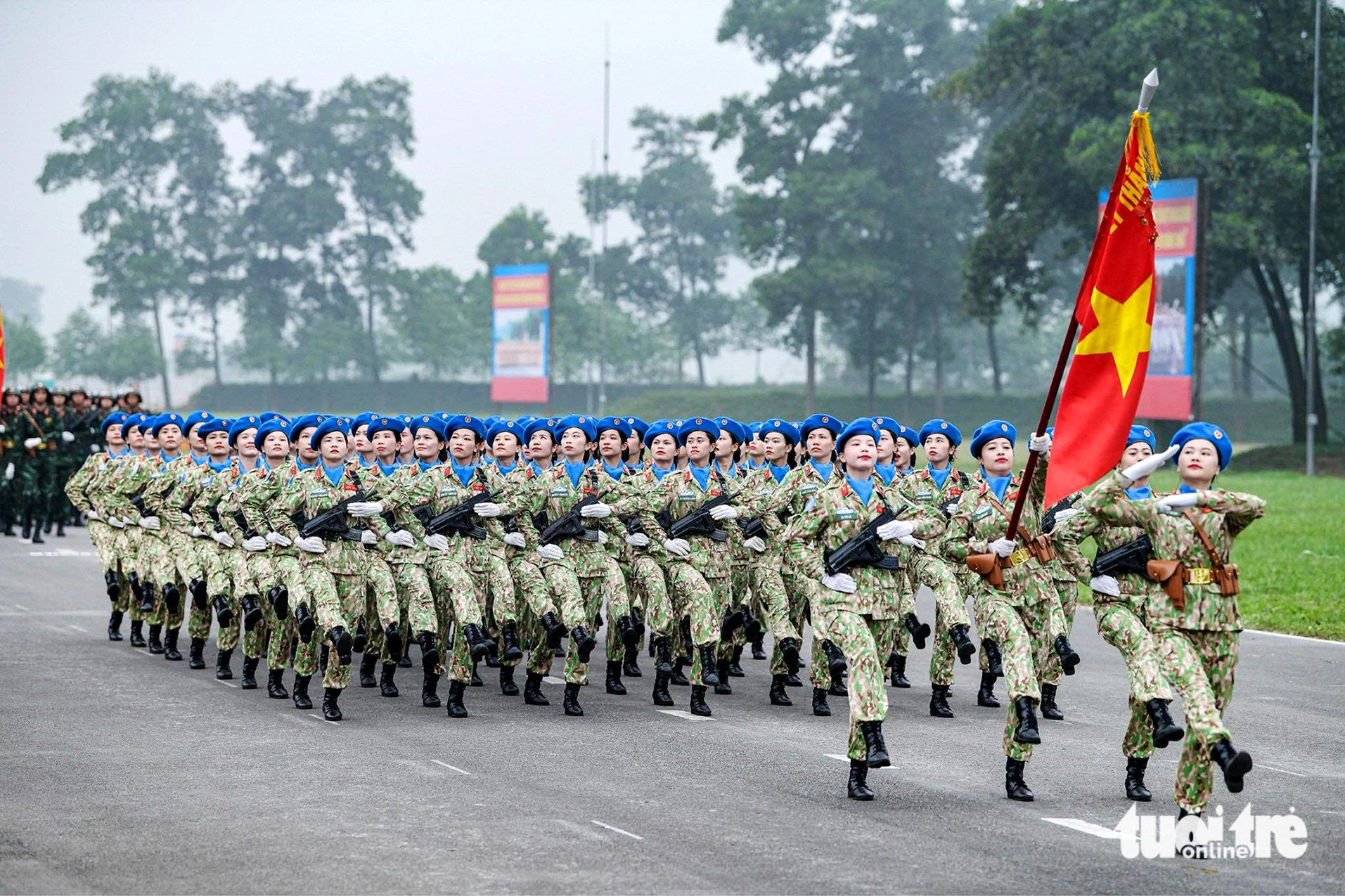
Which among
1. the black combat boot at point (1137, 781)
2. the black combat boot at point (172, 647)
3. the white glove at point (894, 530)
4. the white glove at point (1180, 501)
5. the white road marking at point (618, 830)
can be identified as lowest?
the black combat boot at point (172, 647)

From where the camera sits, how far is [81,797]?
8.84 m

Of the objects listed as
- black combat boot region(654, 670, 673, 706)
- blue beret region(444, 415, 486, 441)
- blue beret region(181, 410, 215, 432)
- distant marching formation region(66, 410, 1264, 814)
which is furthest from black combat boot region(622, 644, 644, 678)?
blue beret region(181, 410, 215, 432)

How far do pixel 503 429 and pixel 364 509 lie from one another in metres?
1.34

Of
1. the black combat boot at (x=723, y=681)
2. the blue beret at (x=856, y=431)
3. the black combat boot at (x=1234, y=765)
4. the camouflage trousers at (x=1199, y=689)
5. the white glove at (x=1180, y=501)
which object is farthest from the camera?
the black combat boot at (x=723, y=681)

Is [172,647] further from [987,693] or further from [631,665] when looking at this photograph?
[987,693]

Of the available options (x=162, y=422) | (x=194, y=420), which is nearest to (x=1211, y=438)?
(x=194, y=420)

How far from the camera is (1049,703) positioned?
1177 centimetres

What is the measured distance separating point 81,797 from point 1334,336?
37.9m

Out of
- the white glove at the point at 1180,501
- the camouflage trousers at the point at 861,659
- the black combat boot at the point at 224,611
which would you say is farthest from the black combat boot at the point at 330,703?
the white glove at the point at 1180,501

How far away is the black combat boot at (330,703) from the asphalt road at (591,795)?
110mm

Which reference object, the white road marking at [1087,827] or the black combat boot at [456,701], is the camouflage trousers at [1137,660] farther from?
the black combat boot at [456,701]

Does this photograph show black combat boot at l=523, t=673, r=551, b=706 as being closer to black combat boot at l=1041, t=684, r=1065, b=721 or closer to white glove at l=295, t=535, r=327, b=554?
white glove at l=295, t=535, r=327, b=554

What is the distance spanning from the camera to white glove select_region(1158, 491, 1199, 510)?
313 inches

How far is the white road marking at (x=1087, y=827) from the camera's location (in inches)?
317
